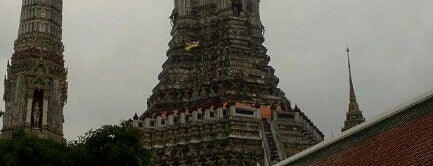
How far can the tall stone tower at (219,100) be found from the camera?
33344mm

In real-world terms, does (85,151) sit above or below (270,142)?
below

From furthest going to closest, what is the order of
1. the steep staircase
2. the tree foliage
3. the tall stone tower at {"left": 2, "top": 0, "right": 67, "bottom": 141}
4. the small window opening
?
the small window opening < the tall stone tower at {"left": 2, "top": 0, "right": 67, "bottom": 141} < the steep staircase < the tree foliage

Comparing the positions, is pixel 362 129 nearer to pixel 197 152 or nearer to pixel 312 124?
pixel 197 152

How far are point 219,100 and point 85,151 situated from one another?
17841 mm

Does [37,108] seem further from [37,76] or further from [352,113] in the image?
[352,113]

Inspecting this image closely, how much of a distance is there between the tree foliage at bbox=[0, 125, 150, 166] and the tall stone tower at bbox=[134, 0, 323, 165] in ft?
42.3

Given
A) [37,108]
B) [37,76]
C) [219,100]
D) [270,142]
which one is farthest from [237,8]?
[37,108]

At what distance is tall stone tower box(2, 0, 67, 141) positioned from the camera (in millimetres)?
35688

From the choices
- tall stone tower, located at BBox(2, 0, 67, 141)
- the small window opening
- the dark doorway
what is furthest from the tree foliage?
the small window opening

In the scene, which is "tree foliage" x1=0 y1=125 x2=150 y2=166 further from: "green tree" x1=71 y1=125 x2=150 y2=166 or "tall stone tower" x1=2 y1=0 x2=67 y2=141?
"tall stone tower" x1=2 y1=0 x2=67 y2=141

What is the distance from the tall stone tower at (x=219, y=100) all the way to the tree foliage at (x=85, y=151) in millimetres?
12904

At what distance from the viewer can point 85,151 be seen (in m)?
19.0

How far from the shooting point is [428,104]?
508 inches

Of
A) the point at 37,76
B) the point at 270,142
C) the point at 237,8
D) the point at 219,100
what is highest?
the point at 237,8
